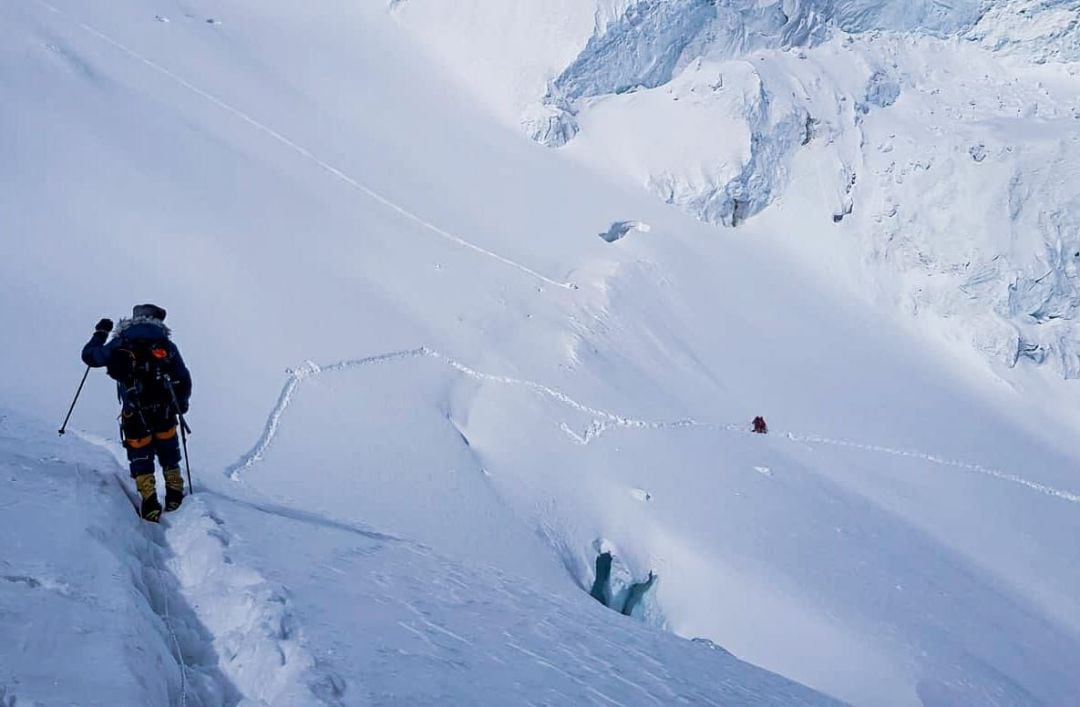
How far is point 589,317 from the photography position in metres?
18.7

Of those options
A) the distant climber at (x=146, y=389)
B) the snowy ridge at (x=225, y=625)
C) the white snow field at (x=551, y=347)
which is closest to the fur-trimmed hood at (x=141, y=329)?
the distant climber at (x=146, y=389)

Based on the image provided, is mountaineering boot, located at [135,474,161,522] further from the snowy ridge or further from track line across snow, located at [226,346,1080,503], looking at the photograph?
track line across snow, located at [226,346,1080,503]

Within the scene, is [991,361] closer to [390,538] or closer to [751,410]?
[751,410]

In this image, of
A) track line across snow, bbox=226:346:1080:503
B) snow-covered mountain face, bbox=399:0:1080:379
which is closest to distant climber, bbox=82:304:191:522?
track line across snow, bbox=226:346:1080:503

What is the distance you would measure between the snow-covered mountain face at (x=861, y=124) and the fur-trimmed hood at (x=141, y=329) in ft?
74.7

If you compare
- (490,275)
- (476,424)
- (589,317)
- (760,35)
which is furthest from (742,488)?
(760,35)

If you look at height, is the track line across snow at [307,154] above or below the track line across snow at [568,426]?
above

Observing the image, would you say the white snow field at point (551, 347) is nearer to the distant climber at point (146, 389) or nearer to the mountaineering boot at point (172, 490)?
the mountaineering boot at point (172, 490)

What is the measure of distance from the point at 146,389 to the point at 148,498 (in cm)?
77

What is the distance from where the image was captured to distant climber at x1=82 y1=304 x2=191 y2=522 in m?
5.06

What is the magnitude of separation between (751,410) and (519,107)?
1504 centimetres

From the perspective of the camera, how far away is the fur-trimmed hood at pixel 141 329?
5137 millimetres

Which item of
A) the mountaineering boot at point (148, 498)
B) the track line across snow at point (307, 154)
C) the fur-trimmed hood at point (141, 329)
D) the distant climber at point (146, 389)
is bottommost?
the mountaineering boot at point (148, 498)

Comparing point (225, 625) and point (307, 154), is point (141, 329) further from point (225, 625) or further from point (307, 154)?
point (307, 154)
